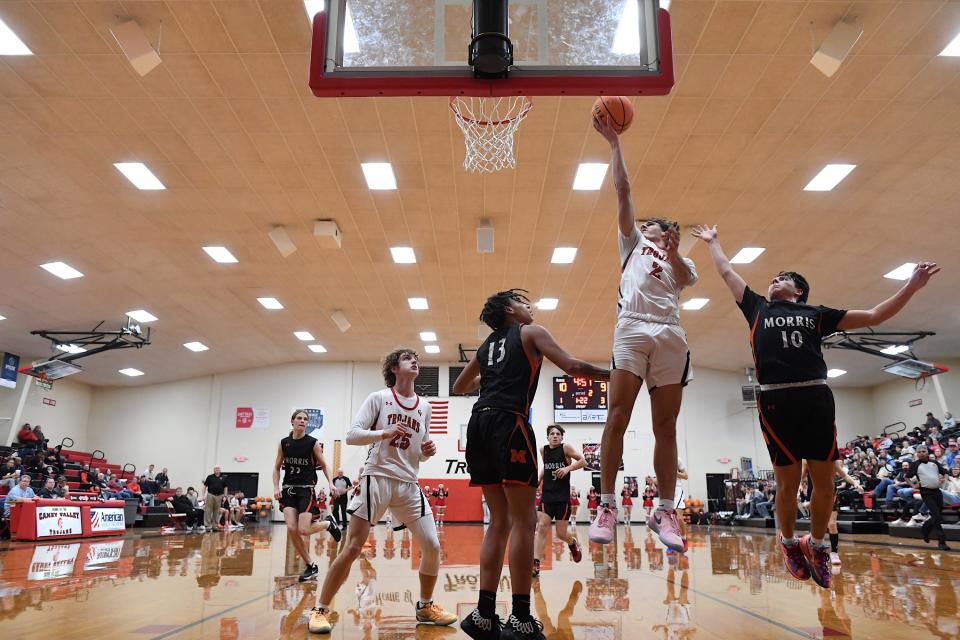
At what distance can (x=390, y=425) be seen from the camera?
183 inches

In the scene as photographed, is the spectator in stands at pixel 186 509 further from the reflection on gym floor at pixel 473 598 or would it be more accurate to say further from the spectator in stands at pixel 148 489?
the reflection on gym floor at pixel 473 598

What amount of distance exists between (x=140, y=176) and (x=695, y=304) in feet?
43.6

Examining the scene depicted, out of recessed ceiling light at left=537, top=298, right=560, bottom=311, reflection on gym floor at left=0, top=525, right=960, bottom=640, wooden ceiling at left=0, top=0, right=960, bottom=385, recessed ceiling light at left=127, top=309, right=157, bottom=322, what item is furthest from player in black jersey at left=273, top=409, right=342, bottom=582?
recessed ceiling light at left=127, top=309, right=157, bottom=322

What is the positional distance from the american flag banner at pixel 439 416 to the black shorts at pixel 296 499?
54.3ft

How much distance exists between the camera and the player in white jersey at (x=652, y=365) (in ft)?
12.2

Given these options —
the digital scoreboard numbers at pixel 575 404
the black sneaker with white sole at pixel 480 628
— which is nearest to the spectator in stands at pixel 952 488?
the digital scoreboard numbers at pixel 575 404

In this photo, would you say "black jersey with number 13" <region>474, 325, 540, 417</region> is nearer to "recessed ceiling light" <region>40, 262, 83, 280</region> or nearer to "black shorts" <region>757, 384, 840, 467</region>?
"black shorts" <region>757, 384, 840, 467</region>

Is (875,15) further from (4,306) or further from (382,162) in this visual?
(4,306)

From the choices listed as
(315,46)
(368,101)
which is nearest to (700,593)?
(315,46)

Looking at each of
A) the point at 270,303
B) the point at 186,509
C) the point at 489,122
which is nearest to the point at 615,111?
the point at 489,122

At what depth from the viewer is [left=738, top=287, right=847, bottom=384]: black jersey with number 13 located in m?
3.96

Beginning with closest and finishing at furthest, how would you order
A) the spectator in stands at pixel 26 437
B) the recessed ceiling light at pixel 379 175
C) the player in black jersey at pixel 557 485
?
Answer: the player in black jersey at pixel 557 485, the recessed ceiling light at pixel 379 175, the spectator in stands at pixel 26 437

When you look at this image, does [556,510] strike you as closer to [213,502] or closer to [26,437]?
[213,502]

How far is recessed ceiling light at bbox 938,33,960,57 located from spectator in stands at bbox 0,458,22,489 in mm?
A: 17699
